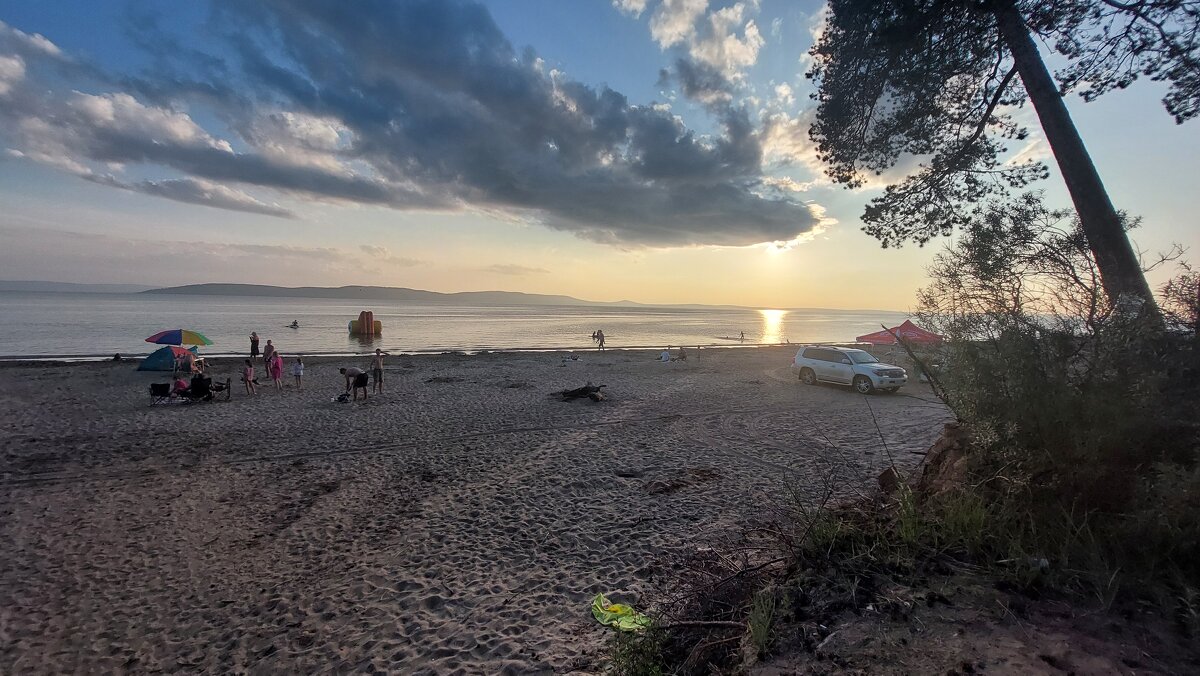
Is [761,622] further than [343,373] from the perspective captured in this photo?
No

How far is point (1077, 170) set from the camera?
5.48m

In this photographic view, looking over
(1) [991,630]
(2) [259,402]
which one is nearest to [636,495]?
(1) [991,630]

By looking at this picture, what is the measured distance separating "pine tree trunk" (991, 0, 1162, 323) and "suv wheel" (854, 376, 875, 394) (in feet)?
47.8

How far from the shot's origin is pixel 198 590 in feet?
18.5

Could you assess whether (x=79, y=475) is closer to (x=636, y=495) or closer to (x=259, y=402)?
(x=259, y=402)

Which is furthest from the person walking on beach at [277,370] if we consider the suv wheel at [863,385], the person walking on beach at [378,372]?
the suv wheel at [863,385]

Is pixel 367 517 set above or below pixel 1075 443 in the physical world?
below

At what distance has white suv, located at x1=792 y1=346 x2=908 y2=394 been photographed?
61.6ft

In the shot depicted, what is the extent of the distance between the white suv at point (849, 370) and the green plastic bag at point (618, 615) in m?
17.2

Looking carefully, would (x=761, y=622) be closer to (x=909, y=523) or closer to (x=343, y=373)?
(x=909, y=523)

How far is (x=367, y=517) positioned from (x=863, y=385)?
1817 cm

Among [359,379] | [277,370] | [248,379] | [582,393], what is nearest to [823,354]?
[582,393]

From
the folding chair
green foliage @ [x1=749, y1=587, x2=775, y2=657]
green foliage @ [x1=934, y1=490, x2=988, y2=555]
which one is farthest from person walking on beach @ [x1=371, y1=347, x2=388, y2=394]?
green foliage @ [x1=934, y1=490, x2=988, y2=555]

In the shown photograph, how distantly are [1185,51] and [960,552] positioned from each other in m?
6.23
